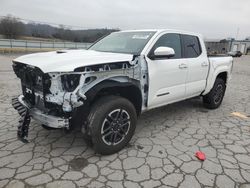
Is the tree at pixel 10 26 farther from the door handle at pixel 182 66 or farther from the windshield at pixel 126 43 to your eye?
the door handle at pixel 182 66

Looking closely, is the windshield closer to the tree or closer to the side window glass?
the side window glass

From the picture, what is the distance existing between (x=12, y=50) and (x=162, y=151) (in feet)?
89.4

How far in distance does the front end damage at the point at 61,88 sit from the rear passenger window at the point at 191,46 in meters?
1.52

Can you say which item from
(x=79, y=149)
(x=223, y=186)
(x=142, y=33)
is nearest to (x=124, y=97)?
(x=79, y=149)

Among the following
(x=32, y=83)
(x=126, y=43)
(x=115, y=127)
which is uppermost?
(x=126, y=43)

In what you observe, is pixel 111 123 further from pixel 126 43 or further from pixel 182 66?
pixel 182 66

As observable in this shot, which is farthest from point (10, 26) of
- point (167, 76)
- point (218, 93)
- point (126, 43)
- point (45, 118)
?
point (45, 118)

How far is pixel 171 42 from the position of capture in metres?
4.16

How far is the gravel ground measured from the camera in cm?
272

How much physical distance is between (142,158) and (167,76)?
59.8 inches

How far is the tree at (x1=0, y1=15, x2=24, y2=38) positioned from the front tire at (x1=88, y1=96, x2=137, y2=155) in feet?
122

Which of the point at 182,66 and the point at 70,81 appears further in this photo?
the point at 182,66

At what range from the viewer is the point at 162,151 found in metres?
3.45

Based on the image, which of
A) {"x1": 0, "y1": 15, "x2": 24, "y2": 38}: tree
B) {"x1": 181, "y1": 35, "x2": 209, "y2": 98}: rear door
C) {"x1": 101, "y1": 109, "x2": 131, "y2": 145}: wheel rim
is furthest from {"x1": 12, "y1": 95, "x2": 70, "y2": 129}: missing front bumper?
{"x1": 0, "y1": 15, "x2": 24, "y2": 38}: tree
